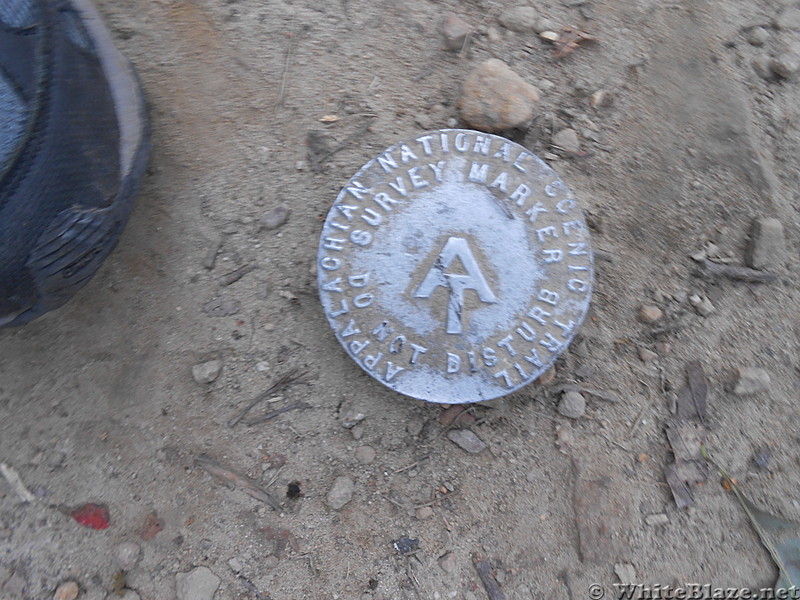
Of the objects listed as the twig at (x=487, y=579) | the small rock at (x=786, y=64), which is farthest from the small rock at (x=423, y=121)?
the twig at (x=487, y=579)

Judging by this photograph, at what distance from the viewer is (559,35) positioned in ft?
7.44

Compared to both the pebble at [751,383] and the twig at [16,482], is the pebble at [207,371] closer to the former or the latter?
the twig at [16,482]

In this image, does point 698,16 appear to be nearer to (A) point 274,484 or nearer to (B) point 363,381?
(B) point 363,381

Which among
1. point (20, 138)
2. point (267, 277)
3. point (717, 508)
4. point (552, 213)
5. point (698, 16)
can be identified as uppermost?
point (698, 16)

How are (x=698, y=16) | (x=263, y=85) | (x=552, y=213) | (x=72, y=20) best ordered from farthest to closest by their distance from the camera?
(x=698, y=16) → (x=263, y=85) → (x=552, y=213) → (x=72, y=20)

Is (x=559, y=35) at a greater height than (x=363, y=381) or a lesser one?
greater

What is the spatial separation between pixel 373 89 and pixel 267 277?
80 cm

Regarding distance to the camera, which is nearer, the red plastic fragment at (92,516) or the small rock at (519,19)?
the red plastic fragment at (92,516)

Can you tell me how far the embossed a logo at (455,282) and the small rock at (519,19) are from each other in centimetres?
100

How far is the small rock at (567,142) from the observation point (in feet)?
7.02

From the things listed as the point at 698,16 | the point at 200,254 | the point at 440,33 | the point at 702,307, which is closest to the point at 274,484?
the point at 200,254

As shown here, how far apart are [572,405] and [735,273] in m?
0.76

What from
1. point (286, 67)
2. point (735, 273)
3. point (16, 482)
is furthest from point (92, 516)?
point (735, 273)

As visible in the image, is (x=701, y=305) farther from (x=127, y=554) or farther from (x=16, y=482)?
(x=16, y=482)
